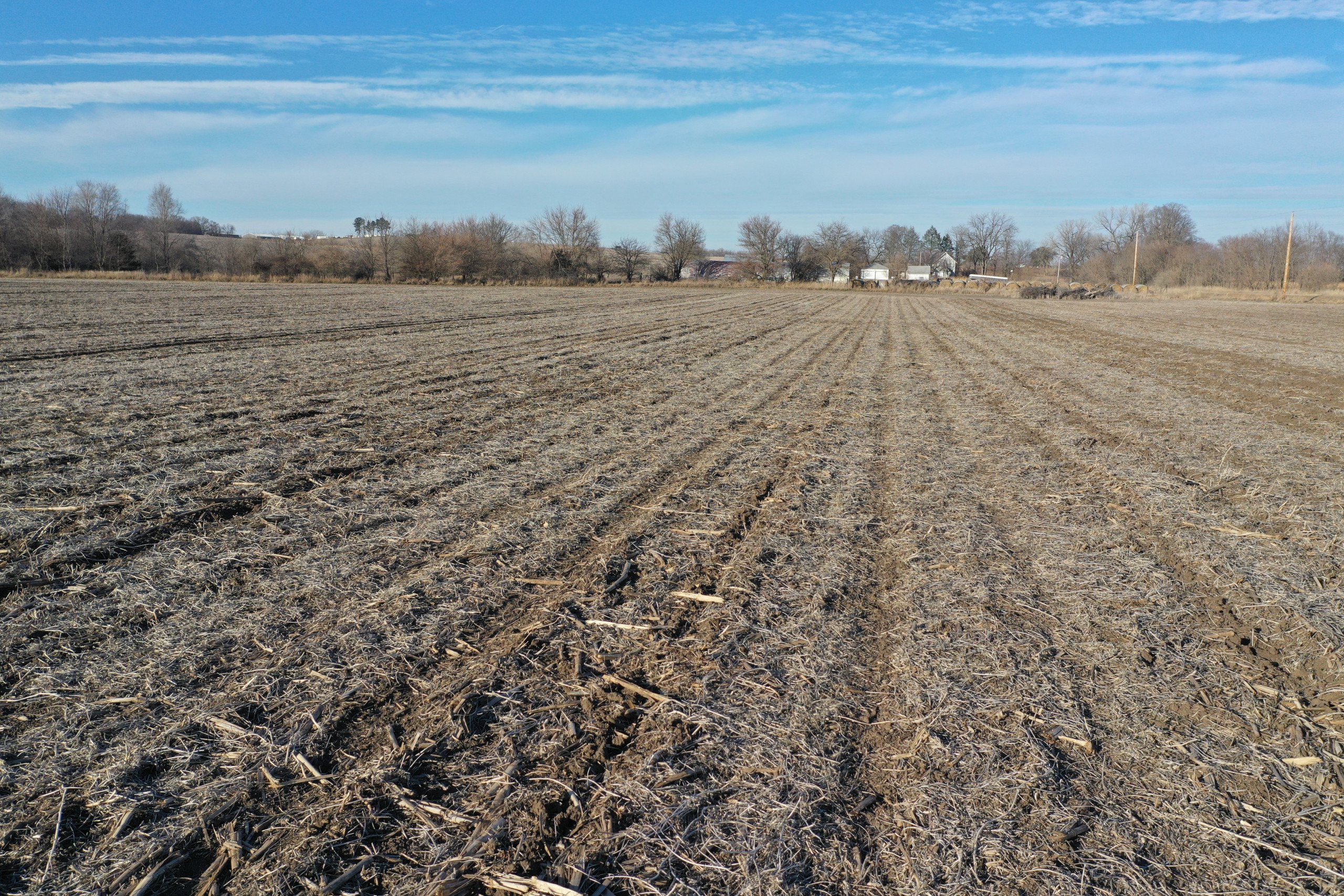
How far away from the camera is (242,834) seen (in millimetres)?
2430

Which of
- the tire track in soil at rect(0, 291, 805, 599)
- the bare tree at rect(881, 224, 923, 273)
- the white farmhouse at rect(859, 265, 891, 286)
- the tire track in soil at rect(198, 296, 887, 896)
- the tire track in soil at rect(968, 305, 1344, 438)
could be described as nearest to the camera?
the tire track in soil at rect(198, 296, 887, 896)

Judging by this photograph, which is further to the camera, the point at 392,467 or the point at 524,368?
the point at 524,368

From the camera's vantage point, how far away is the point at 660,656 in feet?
12.0

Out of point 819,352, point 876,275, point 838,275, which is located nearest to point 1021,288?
point 838,275

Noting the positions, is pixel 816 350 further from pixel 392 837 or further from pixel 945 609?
pixel 392 837

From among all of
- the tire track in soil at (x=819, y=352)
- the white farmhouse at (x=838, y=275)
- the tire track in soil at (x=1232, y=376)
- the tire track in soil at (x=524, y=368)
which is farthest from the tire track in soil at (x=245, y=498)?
the white farmhouse at (x=838, y=275)

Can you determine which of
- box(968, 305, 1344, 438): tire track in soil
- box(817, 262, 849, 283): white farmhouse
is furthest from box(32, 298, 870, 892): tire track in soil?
box(817, 262, 849, 283): white farmhouse

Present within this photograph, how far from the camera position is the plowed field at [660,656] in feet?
7.96

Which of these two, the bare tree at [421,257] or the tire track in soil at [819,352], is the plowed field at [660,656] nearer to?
the tire track in soil at [819,352]

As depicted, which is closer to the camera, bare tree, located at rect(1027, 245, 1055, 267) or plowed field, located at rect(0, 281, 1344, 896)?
plowed field, located at rect(0, 281, 1344, 896)

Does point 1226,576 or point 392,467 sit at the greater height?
point 392,467

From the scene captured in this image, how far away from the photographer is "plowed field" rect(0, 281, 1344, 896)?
2426 mm

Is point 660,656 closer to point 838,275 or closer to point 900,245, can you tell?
point 838,275

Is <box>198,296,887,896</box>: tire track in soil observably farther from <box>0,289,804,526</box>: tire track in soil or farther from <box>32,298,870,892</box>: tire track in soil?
<box>32,298,870,892</box>: tire track in soil
